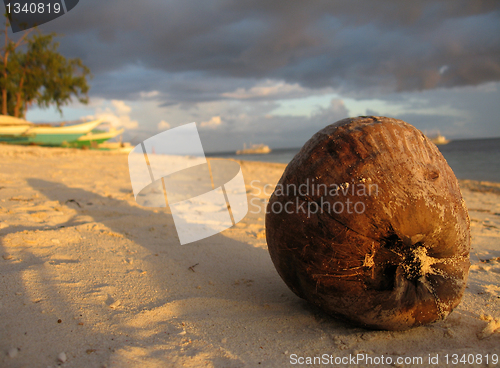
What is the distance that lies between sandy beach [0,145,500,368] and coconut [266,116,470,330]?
0.22 m

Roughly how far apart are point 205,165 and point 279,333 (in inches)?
323

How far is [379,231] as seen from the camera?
1824 millimetres

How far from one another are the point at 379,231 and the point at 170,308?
57.8 inches

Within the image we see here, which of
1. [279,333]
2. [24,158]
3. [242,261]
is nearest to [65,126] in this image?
[24,158]

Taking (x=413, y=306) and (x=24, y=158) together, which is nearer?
(x=413, y=306)

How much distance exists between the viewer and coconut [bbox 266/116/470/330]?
1819 millimetres

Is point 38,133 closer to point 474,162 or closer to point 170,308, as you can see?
point 170,308

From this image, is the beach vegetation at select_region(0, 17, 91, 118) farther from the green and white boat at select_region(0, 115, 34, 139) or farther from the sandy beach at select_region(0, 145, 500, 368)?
the sandy beach at select_region(0, 145, 500, 368)

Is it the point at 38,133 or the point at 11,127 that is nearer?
the point at 11,127

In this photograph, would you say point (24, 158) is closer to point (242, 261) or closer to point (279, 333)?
point (242, 261)

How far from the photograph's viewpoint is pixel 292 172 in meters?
2.09

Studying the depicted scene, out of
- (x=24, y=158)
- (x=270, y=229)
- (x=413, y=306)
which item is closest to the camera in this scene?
(x=413, y=306)

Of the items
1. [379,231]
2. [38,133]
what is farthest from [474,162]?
[38,133]

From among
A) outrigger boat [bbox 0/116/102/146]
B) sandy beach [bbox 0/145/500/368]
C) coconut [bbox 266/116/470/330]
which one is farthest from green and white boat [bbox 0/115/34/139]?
coconut [bbox 266/116/470/330]
